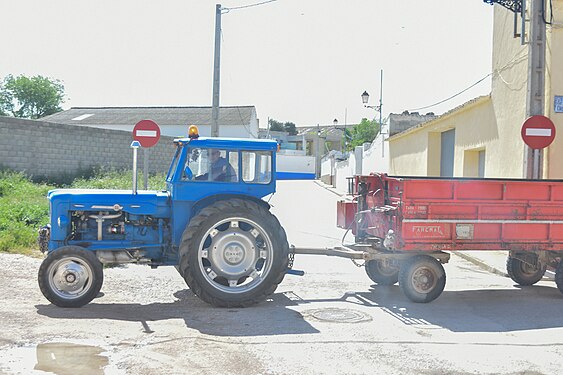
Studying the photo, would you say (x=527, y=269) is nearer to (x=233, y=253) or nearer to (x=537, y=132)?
(x=537, y=132)

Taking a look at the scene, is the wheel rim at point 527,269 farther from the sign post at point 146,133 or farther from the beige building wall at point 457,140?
the sign post at point 146,133

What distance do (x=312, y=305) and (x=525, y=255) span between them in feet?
11.6

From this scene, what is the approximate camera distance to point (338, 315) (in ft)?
26.0

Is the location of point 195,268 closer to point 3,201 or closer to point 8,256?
point 8,256

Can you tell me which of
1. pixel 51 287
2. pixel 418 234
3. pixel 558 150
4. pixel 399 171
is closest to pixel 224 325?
pixel 51 287

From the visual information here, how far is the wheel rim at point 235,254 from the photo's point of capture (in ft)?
26.9

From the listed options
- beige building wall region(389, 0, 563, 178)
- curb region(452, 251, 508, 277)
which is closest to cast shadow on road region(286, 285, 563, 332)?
curb region(452, 251, 508, 277)

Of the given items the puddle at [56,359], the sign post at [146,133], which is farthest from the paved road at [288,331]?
the sign post at [146,133]

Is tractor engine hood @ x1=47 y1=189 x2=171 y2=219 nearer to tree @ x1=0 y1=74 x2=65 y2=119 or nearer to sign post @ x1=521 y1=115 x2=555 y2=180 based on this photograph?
sign post @ x1=521 y1=115 x2=555 y2=180

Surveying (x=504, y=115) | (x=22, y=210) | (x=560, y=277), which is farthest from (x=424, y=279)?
(x=22, y=210)

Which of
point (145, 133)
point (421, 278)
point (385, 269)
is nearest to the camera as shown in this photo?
point (421, 278)

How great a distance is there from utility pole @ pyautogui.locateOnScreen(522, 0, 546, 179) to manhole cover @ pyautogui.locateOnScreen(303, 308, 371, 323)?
5977 mm

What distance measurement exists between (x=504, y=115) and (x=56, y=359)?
12.7 m

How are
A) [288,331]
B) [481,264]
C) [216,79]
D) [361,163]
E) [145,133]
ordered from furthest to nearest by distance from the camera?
[361,163] < [216,79] < [145,133] < [481,264] < [288,331]
